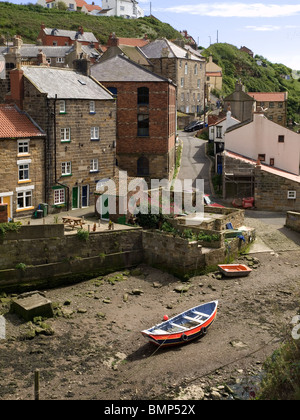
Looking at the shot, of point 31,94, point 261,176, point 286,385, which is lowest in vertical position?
point 286,385

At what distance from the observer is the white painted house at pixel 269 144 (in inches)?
1731

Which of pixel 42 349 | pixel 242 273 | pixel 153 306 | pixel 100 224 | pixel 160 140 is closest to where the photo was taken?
pixel 42 349

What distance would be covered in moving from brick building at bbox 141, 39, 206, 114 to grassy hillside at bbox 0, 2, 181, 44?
29.6 metres

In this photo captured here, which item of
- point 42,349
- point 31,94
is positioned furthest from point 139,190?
point 42,349

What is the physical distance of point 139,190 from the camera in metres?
33.7

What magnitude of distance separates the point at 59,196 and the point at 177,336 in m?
16.1

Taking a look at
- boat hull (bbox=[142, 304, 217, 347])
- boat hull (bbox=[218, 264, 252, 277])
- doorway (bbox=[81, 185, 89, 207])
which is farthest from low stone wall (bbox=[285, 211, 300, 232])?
boat hull (bbox=[142, 304, 217, 347])

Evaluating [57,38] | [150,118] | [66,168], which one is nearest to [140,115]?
[150,118]

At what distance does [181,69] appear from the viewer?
7394cm

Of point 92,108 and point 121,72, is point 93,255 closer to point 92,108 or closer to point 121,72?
point 92,108

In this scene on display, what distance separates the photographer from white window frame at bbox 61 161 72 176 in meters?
34.4
